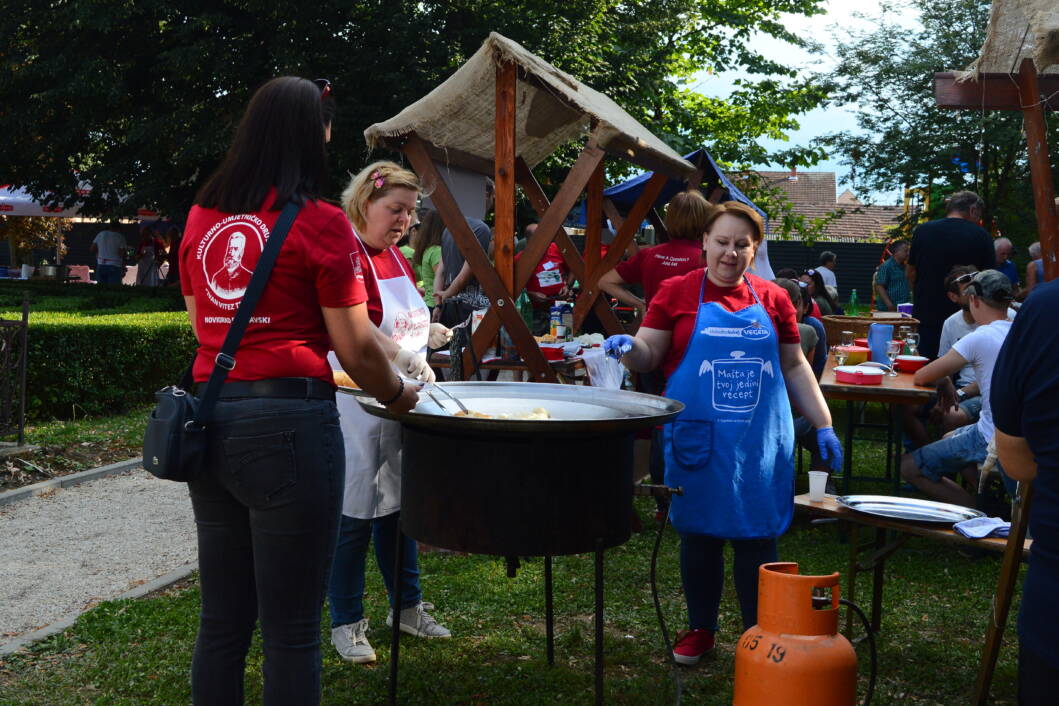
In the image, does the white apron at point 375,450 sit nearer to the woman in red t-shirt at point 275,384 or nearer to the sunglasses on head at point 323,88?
the sunglasses on head at point 323,88

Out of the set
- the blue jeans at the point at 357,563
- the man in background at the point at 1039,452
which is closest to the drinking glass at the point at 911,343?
the blue jeans at the point at 357,563

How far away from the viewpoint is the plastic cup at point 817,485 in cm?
427

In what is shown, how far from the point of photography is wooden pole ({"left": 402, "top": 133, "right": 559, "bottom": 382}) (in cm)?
581

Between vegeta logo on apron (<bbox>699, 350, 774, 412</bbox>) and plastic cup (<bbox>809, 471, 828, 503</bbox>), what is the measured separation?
0.63 metres

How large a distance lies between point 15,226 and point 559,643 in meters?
32.3

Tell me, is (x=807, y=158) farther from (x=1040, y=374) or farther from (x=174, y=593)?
(x=1040, y=374)

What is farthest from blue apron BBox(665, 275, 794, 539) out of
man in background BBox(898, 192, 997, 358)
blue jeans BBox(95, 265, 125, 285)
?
blue jeans BBox(95, 265, 125, 285)

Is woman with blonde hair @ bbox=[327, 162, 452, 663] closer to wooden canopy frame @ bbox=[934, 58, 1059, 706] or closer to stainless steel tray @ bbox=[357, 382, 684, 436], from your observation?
stainless steel tray @ bbox=[357, 382, 684, 436]

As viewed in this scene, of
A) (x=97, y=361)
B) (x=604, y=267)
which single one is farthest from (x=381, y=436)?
(x=97, y=361)

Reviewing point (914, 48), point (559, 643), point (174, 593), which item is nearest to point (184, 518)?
point (174, 593)

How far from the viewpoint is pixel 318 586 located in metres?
2.69

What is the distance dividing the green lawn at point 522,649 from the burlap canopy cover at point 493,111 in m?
2.53

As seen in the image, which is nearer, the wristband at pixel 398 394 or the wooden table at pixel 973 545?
the wristband at pixel 398 394

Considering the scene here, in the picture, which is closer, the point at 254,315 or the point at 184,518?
the point at 254,315
